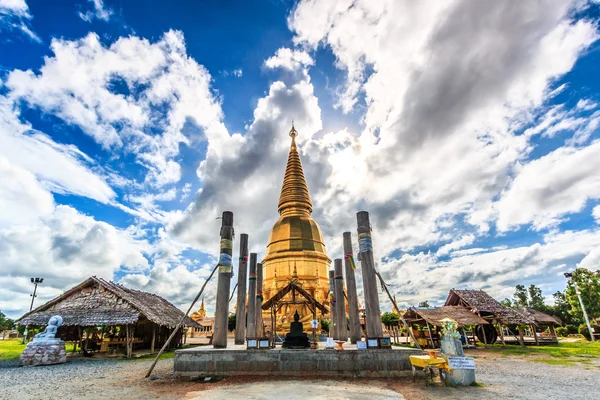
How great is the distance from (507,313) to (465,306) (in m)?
3.25

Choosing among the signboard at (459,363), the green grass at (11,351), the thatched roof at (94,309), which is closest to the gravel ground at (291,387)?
the signboard at (459,363)

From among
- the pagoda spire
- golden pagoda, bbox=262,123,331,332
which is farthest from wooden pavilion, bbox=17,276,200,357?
the pagoda spire

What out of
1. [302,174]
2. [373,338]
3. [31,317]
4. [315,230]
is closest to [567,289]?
[315,230]

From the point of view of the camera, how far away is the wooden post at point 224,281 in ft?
44.0

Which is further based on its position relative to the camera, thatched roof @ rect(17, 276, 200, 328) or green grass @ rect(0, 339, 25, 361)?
thatched roof @ rect(17, 276, 200, 328)

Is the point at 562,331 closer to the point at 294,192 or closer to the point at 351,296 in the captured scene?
the point at 294,192

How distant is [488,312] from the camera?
28.5 m

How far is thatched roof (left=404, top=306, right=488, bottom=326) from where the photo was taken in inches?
1015

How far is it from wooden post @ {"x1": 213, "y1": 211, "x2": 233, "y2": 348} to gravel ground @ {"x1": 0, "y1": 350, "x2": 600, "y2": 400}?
7.63ft

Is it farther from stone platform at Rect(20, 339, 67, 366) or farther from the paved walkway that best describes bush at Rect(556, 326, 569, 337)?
stone platform at Rect(20, 339, 67, 366)

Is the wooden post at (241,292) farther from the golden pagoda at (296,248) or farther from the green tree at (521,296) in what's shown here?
the green tree at (521,296)

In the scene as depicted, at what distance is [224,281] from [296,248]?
81.0 ft

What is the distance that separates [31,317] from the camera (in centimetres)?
2148

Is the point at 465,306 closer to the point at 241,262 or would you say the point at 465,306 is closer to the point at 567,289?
the point at 567,289
